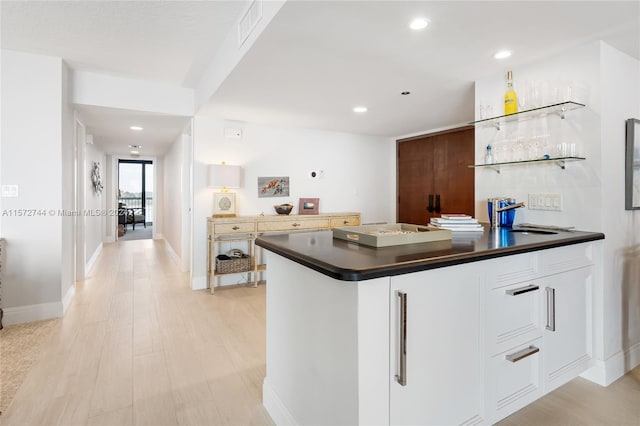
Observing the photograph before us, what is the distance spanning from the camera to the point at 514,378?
63.3 inches

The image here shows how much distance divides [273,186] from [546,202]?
3.18 m

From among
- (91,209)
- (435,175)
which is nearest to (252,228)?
(435,175)

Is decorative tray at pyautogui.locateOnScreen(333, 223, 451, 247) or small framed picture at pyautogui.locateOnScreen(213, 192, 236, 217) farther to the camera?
small framed picture at pyautogui.locateOnScreen(213, 192, 236, 217)

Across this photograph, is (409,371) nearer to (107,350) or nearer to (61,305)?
(107,350)

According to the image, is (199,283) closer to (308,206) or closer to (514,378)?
(308,206)

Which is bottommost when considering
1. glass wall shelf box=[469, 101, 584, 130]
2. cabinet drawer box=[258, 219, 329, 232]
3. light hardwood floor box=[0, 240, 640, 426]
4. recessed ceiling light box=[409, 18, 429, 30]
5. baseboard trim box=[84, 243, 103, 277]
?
light hardwood floor box=[0, 240, 640, 426]

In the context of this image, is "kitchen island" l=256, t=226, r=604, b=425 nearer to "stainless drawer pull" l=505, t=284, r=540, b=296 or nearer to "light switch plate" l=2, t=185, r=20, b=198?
"stainless drawer pull" l=505, t=284, r=540, b=296

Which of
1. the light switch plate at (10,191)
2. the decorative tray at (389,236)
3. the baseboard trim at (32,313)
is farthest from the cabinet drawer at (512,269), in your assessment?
the light switch plate at (10,191)

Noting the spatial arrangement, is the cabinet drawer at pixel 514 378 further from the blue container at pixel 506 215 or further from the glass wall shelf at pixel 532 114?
the glass wall shelf at pixel 532 114

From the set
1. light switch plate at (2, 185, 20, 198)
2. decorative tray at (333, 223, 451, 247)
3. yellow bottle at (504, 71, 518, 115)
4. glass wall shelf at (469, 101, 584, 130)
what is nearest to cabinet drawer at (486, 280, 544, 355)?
decorative tray at (333, 223, 451, 247)

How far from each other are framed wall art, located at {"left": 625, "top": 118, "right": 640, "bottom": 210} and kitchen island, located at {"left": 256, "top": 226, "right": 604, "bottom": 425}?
0.68 m

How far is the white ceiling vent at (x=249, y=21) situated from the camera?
198cm

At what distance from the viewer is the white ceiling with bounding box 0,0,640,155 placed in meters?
1.78

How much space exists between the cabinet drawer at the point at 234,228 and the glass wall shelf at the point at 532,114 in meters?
2.68
